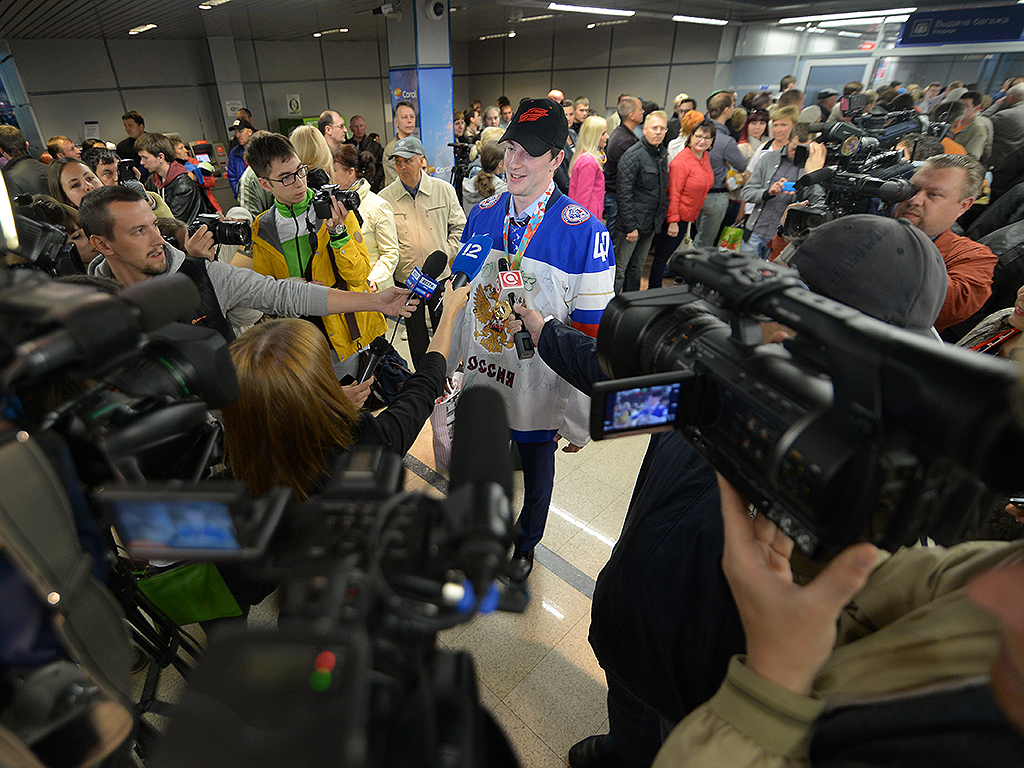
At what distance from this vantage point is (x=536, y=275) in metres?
1.74

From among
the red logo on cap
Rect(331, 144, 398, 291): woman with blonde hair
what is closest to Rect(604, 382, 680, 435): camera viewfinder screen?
the red logo on cap

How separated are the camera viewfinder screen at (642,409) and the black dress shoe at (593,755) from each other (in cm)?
118

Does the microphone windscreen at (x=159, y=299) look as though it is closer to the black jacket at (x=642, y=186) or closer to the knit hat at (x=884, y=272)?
the knit hat at (x=884, y=272)

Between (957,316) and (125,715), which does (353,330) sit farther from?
(957,316)

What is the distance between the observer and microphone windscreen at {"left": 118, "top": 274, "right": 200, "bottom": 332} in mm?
674

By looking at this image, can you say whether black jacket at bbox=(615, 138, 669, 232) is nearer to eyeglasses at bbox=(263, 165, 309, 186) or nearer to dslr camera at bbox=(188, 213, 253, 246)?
eyeglasses at bbox=(263, 165, 309, 186)

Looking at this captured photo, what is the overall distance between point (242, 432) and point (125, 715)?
0.53 meters

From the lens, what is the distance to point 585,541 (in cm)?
228

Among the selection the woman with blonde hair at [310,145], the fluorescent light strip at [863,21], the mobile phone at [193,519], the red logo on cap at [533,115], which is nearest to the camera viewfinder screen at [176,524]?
the mobile phone at [193,519]

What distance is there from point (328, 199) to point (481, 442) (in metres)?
2.03

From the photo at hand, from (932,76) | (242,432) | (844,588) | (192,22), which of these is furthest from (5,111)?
(932,76)

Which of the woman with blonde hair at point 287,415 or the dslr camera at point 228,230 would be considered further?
the dslr camera at point 228,230

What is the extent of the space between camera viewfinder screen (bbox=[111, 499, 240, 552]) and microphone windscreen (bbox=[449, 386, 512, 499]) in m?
0.23

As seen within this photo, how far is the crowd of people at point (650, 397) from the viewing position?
558 mm
